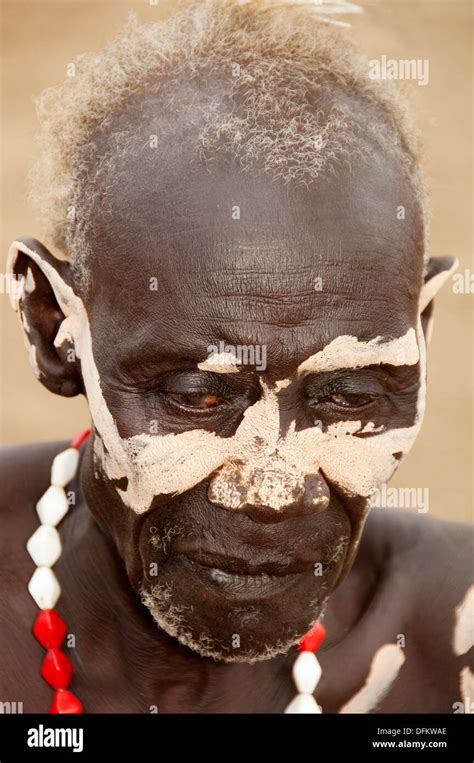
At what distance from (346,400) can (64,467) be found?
1.04 metres

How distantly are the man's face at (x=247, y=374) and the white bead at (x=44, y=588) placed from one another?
0.44 m

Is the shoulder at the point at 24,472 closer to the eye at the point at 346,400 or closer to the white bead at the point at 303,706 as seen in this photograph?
the white bead at the point at 303,706

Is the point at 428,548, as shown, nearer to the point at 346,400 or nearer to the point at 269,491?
the point at 346,400

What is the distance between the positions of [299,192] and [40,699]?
158 cm

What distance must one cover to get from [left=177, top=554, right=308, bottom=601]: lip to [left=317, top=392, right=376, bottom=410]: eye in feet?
1.42

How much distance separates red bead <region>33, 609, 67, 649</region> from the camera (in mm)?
3271

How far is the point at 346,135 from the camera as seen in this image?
287 cm

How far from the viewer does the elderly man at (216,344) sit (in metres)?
2.73

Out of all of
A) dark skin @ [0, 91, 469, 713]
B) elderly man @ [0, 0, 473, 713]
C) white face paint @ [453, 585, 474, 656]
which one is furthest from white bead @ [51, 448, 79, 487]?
white face paint @ [453, 585, 474, 656]

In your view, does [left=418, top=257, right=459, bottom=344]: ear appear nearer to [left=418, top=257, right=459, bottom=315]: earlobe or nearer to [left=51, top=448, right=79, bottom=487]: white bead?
[left=418, top=257, right=459, bottom=315]: earlobe

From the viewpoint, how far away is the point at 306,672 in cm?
338

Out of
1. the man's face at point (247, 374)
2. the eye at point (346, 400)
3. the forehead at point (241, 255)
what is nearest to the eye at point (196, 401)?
the man's face at point (247, 374)

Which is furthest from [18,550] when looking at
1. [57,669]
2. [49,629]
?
[57,669]
